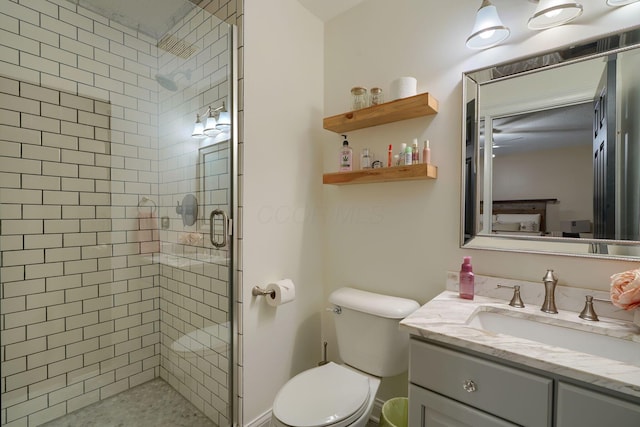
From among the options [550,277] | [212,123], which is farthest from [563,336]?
[212,123]

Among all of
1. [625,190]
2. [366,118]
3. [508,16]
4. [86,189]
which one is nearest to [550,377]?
[625,190]

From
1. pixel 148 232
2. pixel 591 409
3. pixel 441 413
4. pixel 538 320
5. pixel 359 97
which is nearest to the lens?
pixel 591 409

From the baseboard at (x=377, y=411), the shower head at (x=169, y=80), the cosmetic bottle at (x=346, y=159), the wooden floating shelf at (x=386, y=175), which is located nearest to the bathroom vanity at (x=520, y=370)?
the wooden floating shelf at (x=386, y=175)

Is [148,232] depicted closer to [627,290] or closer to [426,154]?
[426,154]

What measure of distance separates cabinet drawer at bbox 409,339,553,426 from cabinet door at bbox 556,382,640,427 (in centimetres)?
3

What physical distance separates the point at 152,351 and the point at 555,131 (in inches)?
101

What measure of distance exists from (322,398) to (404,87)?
1540 mm

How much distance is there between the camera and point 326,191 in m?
1.94

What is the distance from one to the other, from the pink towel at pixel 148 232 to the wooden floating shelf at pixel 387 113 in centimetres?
125

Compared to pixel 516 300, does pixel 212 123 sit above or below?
above

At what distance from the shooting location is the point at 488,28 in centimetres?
120

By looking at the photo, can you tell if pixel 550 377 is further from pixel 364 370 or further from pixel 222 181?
pixel 222 181

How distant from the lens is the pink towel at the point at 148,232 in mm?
1771

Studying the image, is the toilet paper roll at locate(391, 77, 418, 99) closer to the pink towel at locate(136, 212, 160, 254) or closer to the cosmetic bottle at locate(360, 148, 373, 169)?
the cosmetic bottle at locate(360, 148, 373, 169)
